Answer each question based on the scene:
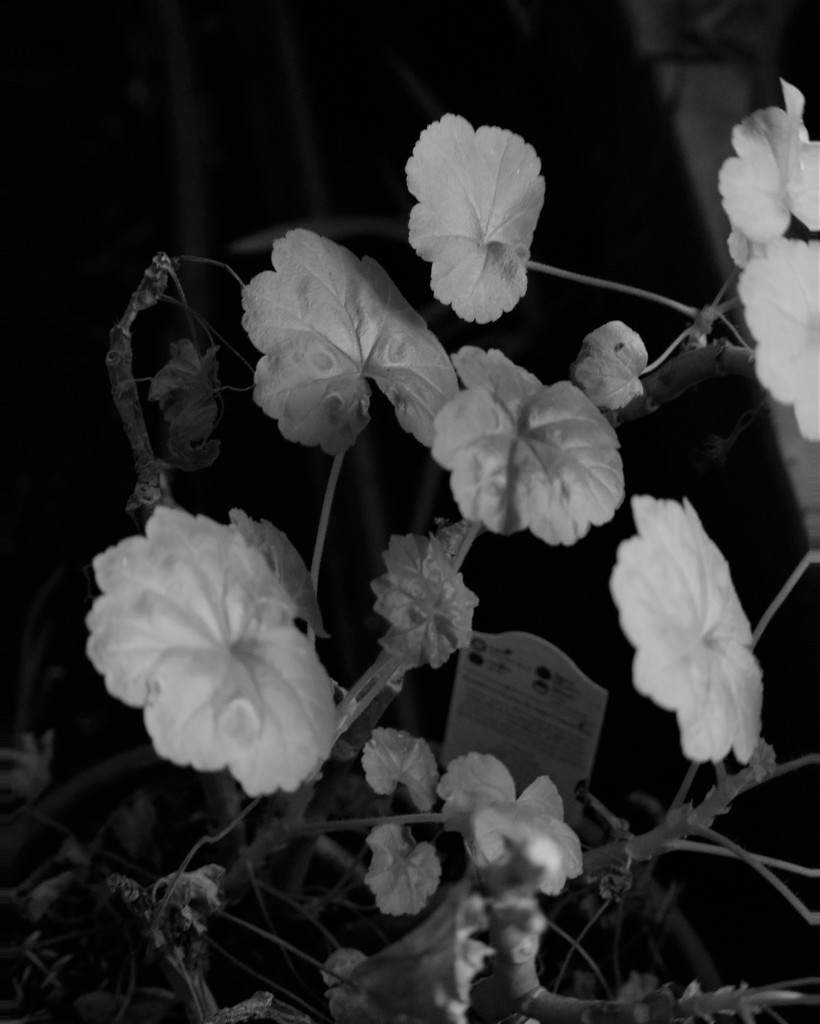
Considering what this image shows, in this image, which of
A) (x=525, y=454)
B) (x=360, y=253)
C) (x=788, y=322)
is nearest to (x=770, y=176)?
(x=788, y=322)

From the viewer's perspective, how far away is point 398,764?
0.69 metres

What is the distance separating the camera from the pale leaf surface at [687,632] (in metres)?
0.48

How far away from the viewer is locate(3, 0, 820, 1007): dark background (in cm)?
99

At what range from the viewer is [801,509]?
87 centimetres

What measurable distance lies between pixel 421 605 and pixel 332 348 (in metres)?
0.15

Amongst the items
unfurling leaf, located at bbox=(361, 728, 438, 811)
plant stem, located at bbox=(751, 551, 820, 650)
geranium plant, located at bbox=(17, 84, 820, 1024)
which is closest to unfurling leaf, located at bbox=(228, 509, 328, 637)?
geranium plant, located at bbox=(17, 84, 820, 1024)

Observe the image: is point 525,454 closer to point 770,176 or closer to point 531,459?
point 531,459

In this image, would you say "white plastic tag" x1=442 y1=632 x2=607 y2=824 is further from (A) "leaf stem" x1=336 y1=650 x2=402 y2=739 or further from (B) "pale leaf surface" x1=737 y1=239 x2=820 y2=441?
(B) "pale leaf surface" x1=737 y1=239 x2=820 y2=441

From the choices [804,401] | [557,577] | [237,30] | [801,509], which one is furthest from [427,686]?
[237,30]

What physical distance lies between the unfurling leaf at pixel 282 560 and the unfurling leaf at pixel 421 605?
0.15 ft

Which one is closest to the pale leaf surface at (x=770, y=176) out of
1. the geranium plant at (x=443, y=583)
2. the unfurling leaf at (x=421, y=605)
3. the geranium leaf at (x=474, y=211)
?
the geranium plant at (x=443, y=583)

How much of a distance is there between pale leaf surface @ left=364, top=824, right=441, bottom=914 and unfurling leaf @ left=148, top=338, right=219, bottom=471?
0.83ft

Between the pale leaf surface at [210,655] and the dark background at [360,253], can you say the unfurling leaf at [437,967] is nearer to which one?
the pale leaf surface at [210,655]

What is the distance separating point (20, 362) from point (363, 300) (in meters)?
1.01
